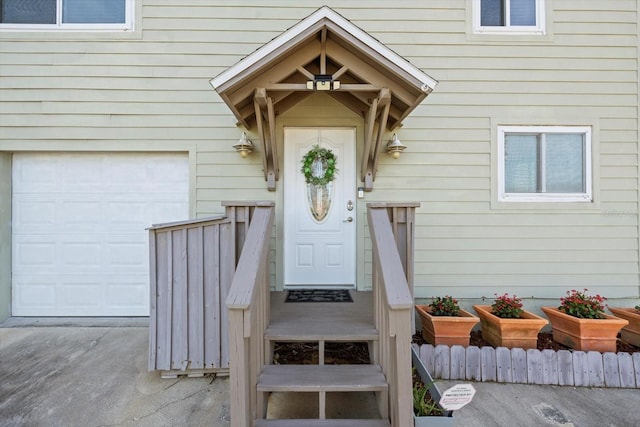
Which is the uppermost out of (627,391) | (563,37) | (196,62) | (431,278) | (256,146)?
(563,37)

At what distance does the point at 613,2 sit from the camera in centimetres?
350

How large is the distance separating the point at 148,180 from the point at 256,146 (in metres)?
1.37

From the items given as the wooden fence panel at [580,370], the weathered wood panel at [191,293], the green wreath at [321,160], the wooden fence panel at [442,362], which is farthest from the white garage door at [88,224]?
the wooden fence panel at [580,370]

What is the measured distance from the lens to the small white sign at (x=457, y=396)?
168 centimetres

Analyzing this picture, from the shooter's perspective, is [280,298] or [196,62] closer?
[280,298]

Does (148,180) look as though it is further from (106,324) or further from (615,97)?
(615,97)

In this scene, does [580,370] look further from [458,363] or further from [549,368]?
[458,363]

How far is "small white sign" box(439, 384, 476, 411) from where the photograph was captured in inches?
66.1

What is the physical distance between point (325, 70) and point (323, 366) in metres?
2.45

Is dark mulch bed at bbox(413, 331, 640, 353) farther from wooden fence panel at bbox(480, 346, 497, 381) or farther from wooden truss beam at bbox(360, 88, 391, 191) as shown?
wooden truss beam at bbox(360, 88, 391, 191)

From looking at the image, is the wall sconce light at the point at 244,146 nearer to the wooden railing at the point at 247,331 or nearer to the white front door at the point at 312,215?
the white front door at the point at 312,215

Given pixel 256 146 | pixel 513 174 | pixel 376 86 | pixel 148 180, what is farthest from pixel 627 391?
pixel 148 180

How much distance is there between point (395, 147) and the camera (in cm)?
330

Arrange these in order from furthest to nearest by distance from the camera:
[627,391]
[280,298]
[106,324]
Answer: [106,324] < [280,298] < [627,391]
